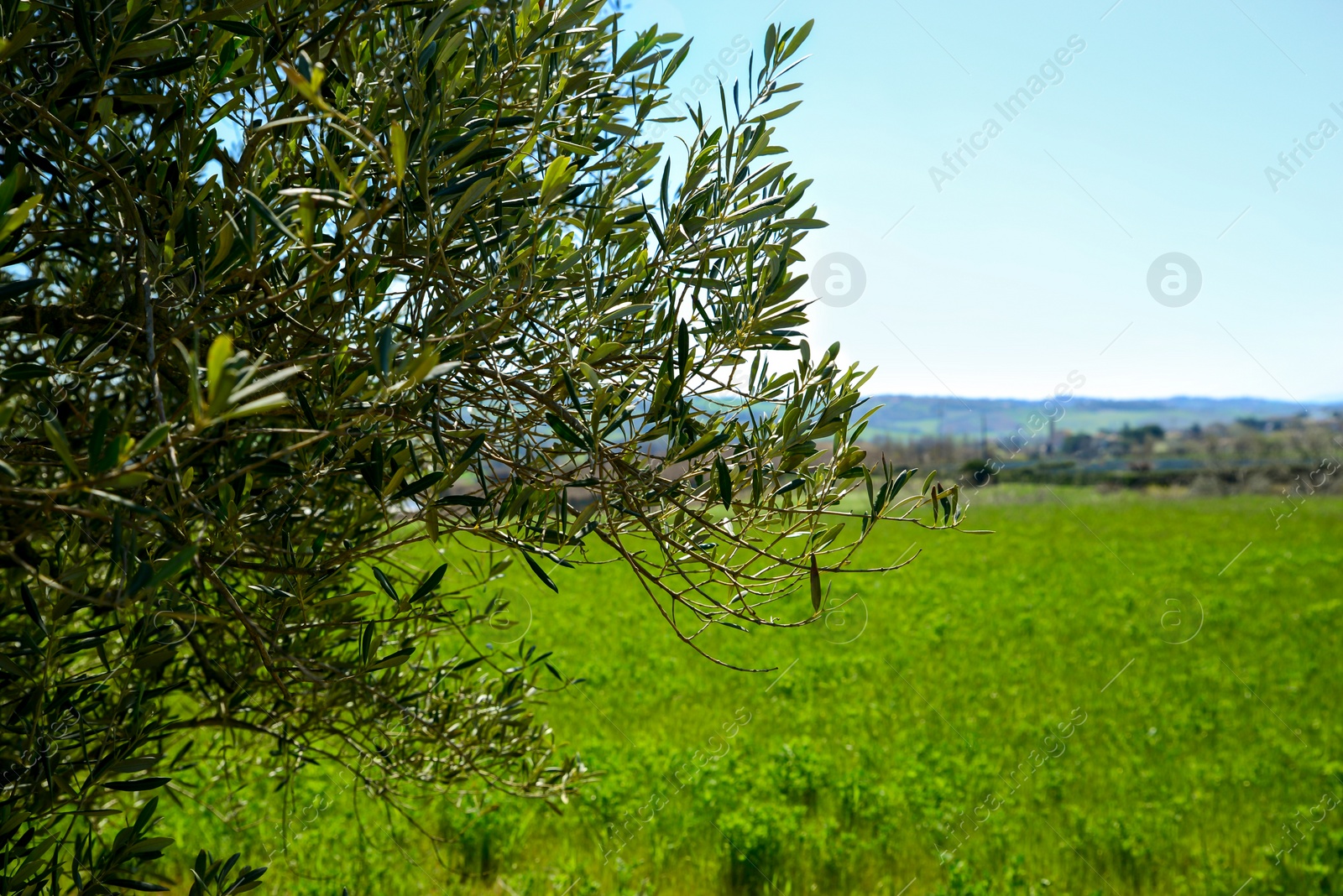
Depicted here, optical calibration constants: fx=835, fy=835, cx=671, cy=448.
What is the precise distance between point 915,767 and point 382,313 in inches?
261

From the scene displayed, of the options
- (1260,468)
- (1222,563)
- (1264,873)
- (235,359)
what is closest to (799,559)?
(235,359)

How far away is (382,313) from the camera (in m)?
2.57

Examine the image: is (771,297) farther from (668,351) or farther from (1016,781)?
(1016,781)

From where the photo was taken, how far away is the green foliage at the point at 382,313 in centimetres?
155

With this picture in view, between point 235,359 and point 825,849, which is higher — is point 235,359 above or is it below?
above

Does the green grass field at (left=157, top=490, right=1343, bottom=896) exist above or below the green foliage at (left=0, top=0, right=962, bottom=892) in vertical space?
below

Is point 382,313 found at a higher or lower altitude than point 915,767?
higher

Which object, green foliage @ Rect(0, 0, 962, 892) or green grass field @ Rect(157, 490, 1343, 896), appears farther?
green grass field @ Rect(157, 490, 1343, 896)

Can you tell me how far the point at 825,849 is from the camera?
6105 millimetres

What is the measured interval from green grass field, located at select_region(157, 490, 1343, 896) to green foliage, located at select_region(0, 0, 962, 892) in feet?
7.85

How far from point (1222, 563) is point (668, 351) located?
20675 millimetres

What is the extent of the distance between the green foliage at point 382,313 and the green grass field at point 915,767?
7.85ft

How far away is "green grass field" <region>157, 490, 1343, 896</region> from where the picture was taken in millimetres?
5816

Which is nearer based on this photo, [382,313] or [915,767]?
[382,313]
